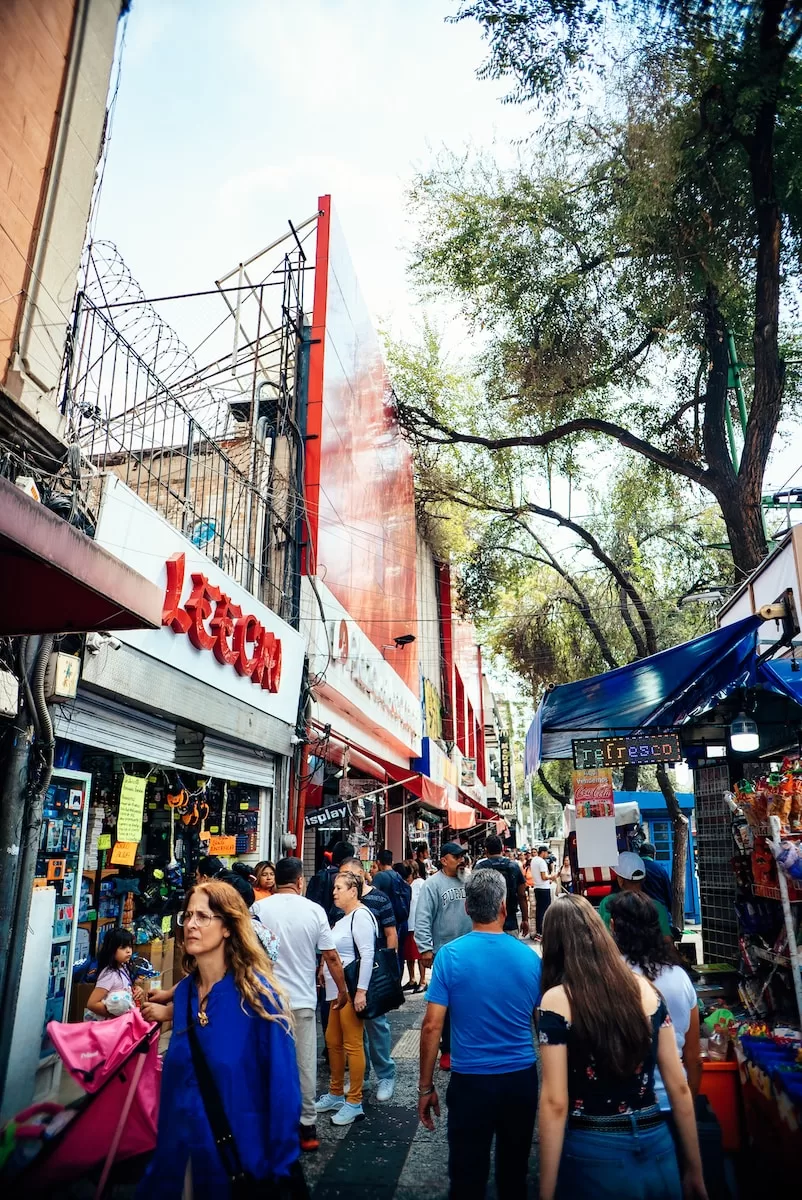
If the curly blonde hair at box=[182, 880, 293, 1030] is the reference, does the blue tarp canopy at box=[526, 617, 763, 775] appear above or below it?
above

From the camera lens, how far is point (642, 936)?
3.98 meters

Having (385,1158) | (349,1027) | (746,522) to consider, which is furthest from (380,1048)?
(746,522)

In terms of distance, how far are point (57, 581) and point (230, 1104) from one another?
9.21ft

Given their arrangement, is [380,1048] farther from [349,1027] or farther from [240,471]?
[240,471]

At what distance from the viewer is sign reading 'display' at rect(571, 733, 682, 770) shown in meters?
8.63

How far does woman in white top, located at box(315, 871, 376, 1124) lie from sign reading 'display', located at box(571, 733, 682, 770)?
3.75 m

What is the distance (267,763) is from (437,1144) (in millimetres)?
6097

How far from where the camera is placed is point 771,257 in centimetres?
961

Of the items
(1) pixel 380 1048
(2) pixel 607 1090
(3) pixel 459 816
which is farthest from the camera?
(3) pixel 459 816

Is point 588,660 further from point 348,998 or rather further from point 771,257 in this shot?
point 348,998

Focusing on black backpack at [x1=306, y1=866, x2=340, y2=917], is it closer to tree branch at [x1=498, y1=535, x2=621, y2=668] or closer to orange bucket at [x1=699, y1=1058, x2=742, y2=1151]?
orange bucket at [x1=699, y1=1058, x2=742, y2=1151]

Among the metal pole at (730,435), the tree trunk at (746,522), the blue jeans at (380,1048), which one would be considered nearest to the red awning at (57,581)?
the blue jeans at (380,1048)

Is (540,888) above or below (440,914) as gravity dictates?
below

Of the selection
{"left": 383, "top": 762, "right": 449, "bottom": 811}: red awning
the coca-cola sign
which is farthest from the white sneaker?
{"left": 383, "top": 762, "right": 449, "bottom": 811}: red awning
